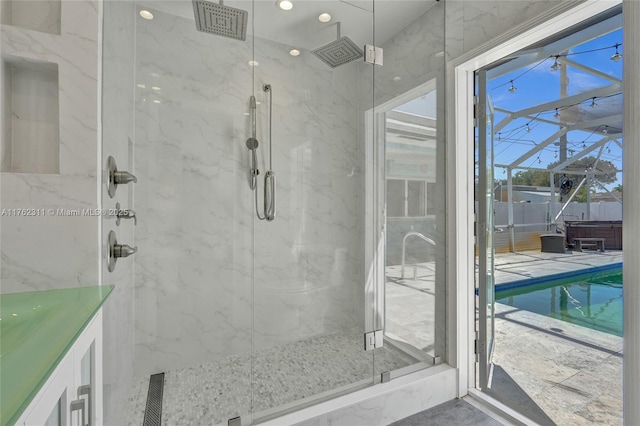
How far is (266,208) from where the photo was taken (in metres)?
2.45

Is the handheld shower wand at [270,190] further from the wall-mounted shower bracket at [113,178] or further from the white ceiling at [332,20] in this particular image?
the wall-mounted shower bracket at [113,178]

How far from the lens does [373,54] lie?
2311mm

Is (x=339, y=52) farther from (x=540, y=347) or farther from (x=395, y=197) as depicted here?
(x=540, y=347)

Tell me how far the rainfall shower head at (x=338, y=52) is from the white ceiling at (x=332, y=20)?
0.03 m

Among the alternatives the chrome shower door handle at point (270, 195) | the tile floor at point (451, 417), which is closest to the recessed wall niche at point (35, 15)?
the chrome shower door handle at point (270, 195)

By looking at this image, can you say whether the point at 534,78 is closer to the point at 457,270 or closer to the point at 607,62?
the point at 607,62

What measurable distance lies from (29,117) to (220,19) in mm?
1405

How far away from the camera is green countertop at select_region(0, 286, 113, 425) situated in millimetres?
543

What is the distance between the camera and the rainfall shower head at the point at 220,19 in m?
2.11

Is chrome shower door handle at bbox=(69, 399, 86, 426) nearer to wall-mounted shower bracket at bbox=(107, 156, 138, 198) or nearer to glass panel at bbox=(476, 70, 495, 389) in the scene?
wall-mounted shower bracket at bbox=(107, 156, 138, 198)

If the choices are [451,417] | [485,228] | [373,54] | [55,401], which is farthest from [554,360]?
[55,401]

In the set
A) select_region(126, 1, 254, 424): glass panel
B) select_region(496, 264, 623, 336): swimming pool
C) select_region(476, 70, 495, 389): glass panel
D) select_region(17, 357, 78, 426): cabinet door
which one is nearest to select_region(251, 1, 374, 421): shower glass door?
select_region(126, 1, 254, 424): glass panel

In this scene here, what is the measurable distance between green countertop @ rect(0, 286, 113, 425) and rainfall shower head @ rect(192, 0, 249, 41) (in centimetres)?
185

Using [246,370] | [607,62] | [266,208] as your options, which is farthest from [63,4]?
[607,62]
